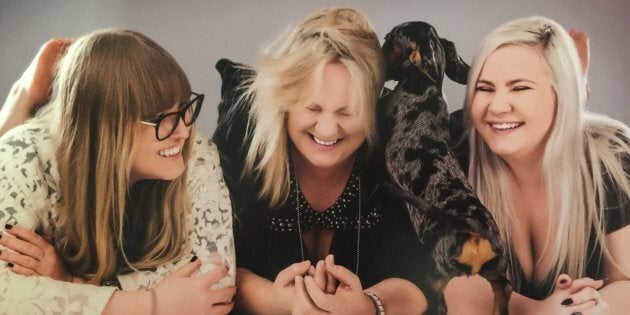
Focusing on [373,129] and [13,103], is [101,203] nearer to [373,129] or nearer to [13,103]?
[13,103]

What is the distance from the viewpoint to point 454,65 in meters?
1.71

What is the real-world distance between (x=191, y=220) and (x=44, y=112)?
45 centimetres

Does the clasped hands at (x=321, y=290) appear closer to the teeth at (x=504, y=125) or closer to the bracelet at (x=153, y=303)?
the bracelet at (x=153, y=303)

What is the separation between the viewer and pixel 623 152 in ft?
5.49

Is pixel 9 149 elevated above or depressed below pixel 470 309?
above

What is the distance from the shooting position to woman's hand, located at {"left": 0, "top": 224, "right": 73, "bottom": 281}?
1.59 meters

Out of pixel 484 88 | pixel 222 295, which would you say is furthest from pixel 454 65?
pixel 222 295

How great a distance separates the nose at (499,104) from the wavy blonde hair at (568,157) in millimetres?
55

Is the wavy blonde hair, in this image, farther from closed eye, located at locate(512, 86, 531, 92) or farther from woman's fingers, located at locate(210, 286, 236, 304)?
woman's fingers, located at locate(210, 286, 236, 304)

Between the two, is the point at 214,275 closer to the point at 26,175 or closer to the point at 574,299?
the point at 26,175

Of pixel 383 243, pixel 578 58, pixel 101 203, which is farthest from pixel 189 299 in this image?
pixel 578 58

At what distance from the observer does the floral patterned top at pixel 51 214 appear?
62.3 inches

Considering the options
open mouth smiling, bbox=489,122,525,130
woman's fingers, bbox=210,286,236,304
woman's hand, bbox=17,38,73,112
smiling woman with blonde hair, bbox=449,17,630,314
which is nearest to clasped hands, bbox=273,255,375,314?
woman's fingers, bbox=210,286,236,304

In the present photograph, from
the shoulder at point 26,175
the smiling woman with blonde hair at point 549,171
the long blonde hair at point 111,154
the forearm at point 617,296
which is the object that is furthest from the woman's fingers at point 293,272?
the forearm at point 617,296
